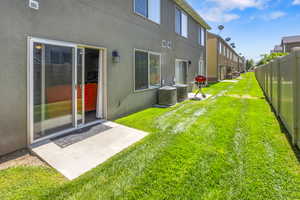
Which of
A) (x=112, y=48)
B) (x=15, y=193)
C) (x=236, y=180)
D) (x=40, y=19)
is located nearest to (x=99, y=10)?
(x=112, y=48)

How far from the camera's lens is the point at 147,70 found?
7.54m

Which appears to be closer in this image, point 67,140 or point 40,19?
point 40,19

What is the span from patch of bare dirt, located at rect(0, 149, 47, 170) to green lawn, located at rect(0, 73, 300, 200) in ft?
0.67

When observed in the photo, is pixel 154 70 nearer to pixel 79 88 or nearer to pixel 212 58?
pixel 79 88

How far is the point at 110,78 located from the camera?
5.55 m

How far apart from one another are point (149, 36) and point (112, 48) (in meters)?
2.56

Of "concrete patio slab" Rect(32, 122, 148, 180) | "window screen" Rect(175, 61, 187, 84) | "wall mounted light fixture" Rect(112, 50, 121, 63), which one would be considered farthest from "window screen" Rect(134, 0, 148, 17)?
"concrete patio slab" Rect(32, 122, 148, 180)

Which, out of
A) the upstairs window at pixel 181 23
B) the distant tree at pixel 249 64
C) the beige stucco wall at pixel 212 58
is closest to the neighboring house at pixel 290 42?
the beige stucco wall at pixel 212 58

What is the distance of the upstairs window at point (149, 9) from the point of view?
6.81 metres

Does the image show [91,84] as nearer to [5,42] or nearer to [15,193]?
[5,42]

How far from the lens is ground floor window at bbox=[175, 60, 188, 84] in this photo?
10.5 meters

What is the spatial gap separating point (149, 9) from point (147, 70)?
2521 millimetres

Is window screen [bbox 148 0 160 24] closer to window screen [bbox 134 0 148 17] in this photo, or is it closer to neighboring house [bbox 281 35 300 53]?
window screen [bbox 134 0 148 17]

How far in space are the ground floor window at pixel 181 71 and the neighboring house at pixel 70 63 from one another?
100.0 inches
